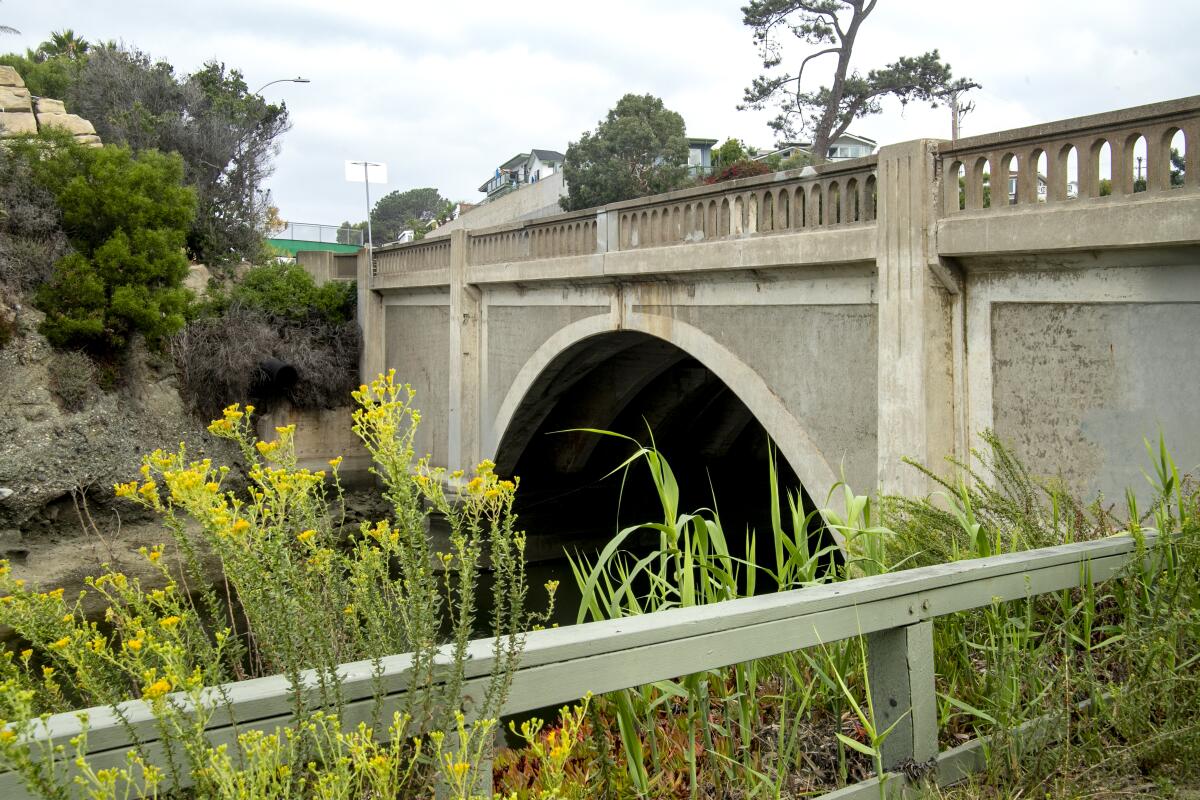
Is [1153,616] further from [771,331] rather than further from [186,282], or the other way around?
[186,282]

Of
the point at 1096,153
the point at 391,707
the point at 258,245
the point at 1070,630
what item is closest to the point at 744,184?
the point at 1096,153

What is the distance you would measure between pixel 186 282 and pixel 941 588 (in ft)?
64.3

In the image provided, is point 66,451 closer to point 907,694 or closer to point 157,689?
point 907,694

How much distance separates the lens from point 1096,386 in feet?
18.1

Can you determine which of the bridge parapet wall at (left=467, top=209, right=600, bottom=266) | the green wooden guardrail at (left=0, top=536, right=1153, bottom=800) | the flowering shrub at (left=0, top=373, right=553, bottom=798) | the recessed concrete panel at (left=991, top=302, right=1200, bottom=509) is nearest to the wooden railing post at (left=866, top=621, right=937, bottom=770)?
the green wooden guardrail at (left=0, top=536, right=1153, bottom=800)

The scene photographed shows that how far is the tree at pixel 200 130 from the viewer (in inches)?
868

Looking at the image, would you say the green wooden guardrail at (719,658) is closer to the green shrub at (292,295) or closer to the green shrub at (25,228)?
the green shrub at (25,228)

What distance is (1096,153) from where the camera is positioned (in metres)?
5.39

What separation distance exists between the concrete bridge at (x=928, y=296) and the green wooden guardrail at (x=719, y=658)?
3232 millimetres

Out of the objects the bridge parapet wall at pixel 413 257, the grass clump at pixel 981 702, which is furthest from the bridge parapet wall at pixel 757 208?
the bridge parapet wall at pixel 413 257

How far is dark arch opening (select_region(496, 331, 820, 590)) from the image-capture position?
14219mm

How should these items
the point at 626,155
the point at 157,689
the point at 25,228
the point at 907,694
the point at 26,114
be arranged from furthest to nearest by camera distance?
the point at 626,155
the point at 26,114
the point at 25,228
the point at 907,694
the point at 157,689

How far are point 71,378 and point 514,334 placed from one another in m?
7.39

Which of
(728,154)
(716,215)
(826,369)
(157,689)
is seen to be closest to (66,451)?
(716,215)
